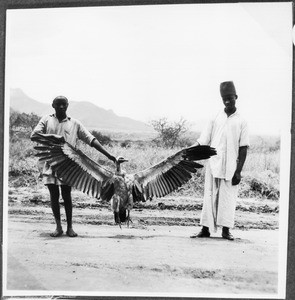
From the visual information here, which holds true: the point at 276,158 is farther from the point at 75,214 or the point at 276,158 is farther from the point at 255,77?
the point at 75,214

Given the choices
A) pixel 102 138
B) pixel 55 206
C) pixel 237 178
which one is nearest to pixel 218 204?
pixel 237 178

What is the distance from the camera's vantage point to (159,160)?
1515 mm

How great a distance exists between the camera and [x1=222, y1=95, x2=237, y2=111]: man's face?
1.49 metres

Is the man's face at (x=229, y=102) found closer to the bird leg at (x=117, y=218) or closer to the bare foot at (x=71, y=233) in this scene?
Result: the bird leg at (x=117, y=218)

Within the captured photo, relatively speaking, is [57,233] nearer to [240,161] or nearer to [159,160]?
[159,160]

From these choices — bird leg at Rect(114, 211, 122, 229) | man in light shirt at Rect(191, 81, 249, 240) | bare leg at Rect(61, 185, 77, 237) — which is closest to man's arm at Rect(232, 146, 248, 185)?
man in light shirt at Rect(191, 81, 249, 240)

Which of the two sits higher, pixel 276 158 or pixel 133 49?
pixel 133 49

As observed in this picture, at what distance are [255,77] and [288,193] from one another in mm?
406

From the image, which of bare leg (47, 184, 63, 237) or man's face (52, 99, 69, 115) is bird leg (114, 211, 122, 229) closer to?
bare leg (47, 184, 63, 237)

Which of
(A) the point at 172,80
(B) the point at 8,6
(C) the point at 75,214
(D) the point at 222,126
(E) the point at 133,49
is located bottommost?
(C) the point at 75,214

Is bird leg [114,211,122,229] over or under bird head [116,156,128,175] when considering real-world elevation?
under

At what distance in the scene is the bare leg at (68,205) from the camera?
4.98ft

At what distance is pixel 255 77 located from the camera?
4.90ft

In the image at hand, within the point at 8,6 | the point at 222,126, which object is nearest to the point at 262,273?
the point at 222,126
